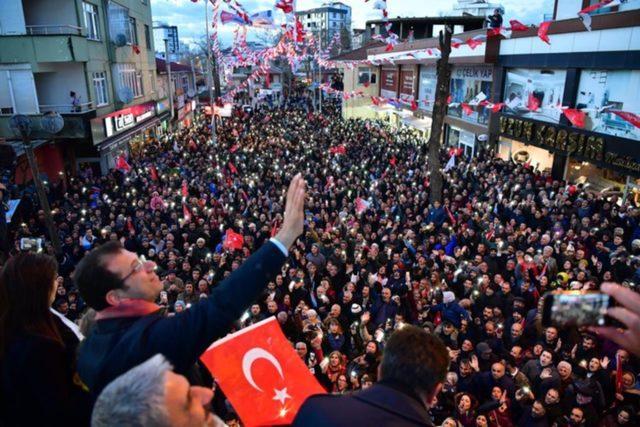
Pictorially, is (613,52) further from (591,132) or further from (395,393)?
(395,393)

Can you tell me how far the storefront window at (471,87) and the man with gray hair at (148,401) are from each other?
23.7m

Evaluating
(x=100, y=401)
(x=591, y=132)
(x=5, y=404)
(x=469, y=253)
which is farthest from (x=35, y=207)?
(x=591, y=132)

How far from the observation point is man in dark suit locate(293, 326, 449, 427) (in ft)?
5.29

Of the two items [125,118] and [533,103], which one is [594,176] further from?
[125,118]

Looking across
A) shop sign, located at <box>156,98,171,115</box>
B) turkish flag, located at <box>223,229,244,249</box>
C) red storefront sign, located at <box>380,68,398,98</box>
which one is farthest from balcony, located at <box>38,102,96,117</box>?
red storefront sign, located at <box>380,68,398,98</box>

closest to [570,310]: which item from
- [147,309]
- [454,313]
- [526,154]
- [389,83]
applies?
[147,309]

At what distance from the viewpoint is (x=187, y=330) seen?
5.65 feet

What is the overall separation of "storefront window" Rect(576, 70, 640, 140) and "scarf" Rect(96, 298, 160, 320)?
1611 cm

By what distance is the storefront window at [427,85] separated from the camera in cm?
3031

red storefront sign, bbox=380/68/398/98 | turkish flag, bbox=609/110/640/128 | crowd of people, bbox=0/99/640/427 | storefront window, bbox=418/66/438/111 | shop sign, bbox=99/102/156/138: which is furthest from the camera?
red storefront sign, bbox=380/68/398/98

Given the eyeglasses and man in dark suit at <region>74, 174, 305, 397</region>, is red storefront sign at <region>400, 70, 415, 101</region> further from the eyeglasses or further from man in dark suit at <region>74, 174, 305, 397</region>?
man in dark suit at <region>74, 174, 305, 397</region>

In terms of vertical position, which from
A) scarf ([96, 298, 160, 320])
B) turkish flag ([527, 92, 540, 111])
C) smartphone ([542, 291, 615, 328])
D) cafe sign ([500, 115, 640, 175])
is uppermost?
smartphone ([542, 291, 615, 328])

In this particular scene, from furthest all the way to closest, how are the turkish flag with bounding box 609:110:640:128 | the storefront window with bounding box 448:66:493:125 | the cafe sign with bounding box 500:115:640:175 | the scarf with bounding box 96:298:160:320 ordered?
the storefront window with bounding box 448:66:493:125 → the cafe sign with bounding box 500:115:640:175 → the turkish flag with bounding box 609:110:640:128 → the scarf with bounding box 96:298:160:320

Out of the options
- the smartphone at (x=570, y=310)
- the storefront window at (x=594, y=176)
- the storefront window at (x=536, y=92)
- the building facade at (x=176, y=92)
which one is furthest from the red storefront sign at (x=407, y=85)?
the smartphone at (x=570, y=310)
